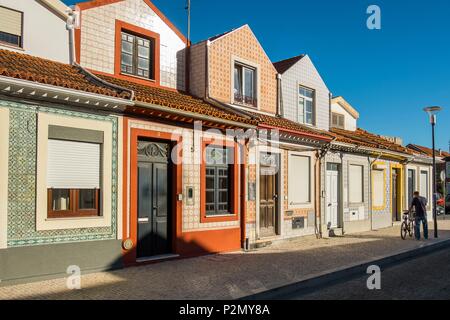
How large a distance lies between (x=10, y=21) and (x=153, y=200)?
206 inches

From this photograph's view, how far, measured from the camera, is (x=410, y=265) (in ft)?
33.2

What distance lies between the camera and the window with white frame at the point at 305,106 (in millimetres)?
15734

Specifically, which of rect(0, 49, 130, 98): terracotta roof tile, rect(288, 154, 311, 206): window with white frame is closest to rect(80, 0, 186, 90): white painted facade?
rect(0, 49, 130, 98): terracotta roof tile

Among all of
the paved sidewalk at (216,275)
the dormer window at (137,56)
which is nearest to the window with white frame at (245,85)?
the dormer window at (137,56)

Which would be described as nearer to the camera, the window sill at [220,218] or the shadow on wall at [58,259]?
the shadow on wall at [58,259]

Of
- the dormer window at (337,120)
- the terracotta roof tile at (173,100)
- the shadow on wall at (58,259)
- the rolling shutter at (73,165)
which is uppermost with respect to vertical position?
the dormer window at (337,120)

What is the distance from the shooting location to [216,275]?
27.5 feet

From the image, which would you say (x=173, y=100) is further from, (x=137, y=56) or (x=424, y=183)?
(x=424, y=183)

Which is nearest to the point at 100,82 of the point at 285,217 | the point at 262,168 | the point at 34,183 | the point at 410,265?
the point at 34,183

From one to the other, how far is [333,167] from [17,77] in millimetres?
11803

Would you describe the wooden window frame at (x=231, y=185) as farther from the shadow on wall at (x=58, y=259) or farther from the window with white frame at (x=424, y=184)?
the window with white frame at (x=424, y=184)

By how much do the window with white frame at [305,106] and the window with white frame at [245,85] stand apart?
2.50 meters

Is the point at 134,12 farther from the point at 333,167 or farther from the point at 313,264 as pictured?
the point at 333,167

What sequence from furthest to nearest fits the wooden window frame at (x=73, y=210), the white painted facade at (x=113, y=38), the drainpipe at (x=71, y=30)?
the white painted facade at (x=113, y=38), the drainpipe at (x=71, y=30), the wooden window frame at (x=73, y=210)
